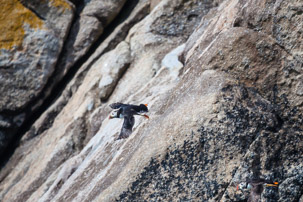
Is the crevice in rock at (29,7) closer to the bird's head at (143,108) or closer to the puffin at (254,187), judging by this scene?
the bird's head at (143,108)

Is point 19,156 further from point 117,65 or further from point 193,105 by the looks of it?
point 193,105

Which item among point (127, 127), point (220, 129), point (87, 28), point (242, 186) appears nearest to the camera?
point (242, 186)

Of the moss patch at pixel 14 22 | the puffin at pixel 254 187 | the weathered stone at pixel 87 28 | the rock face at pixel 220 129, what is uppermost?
the moss patch at pixel 14 22

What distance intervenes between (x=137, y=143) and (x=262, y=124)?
2.14 meters

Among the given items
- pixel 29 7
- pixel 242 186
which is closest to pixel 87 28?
pixel 29 7

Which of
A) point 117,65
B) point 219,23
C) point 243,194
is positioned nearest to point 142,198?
point 243,194

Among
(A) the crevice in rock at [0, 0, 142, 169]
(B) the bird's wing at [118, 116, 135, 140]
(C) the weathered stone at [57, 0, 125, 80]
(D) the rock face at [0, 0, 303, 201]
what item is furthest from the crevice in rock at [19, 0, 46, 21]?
(B) the bird's wing at [118, 116, 135, 140]

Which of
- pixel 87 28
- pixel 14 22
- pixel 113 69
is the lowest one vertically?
pixel 113 69

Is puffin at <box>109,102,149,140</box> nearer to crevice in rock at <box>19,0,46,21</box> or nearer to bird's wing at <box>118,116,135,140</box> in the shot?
bird's wing at <box>118,116,135,140</box>

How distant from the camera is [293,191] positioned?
6.28 metres

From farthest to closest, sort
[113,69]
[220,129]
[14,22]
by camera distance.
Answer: [14,22] < [113,69] < [220,129]

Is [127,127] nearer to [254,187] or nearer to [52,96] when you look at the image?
[254,187]

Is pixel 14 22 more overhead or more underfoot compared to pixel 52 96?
more overhead

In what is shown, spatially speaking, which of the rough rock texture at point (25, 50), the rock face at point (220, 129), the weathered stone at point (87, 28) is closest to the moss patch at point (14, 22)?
the rough rock texture at point (25, 50)
